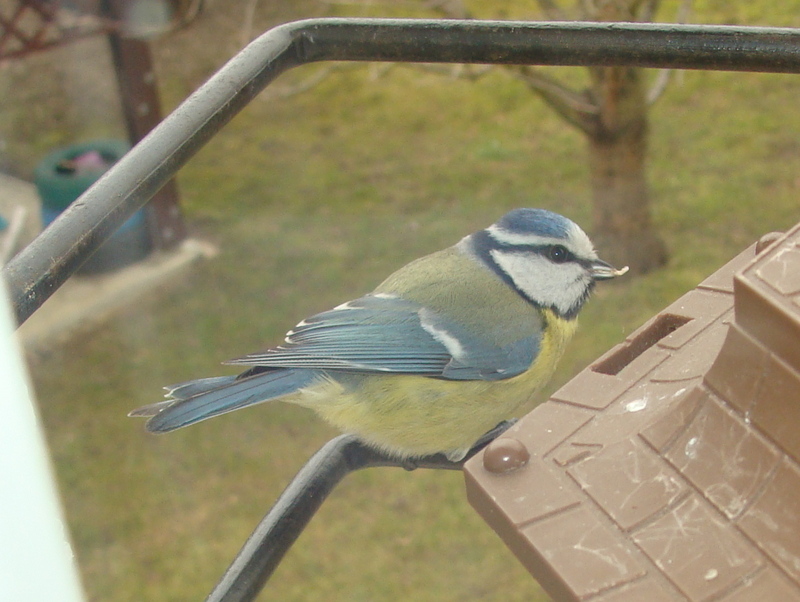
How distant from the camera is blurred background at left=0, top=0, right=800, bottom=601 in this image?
4469 millimetres

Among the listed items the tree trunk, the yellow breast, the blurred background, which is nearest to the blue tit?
the yellow breast

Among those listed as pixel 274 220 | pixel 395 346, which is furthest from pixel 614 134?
pixel 395 346

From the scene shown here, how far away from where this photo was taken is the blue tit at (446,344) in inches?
87.7

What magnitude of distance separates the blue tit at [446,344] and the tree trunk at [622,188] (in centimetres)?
291

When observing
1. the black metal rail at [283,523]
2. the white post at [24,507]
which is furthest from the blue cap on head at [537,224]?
the white post at [24,507]

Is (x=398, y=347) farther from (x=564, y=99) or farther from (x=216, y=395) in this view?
(x=564, y=99)

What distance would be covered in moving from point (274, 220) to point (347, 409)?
4027 mm

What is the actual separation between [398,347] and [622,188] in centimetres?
325

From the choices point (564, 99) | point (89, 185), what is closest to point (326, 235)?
point (89, 185)

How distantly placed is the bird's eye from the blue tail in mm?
619

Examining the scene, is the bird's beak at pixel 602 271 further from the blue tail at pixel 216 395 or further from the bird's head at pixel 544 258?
the blue tail at pixel 216 395

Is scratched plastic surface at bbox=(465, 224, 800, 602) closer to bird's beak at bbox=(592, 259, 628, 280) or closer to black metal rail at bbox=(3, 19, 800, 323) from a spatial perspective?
black metal rail at bbox=(3, 19, 800, 323)

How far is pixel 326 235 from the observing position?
5883 millimetres

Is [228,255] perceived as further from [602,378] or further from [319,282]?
[602,378]
